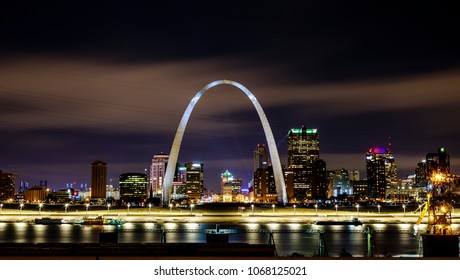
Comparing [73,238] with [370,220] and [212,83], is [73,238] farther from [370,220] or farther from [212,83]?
[370,220]

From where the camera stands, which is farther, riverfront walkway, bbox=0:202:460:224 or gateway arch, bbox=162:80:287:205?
gateway arch, bbox=162:80:287:205

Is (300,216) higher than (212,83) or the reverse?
the reverse

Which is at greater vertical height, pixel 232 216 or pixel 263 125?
pixel 263 125

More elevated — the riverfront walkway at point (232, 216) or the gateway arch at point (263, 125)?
the gateway arch at point (263, 125)

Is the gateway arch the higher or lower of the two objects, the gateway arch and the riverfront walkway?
the higher

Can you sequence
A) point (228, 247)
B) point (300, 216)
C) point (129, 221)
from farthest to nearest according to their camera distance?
point (300, 216)
point (129, 221)
point (228, 247)

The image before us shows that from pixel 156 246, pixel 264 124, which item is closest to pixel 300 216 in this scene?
pixel 264 124

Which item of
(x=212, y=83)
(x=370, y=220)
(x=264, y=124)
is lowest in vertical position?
(x=370, y=220)

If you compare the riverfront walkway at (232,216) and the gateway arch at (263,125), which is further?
the gateway arch at (263,125)

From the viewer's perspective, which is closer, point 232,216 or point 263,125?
point 263,125

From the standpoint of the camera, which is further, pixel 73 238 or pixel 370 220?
pixel 370 220
